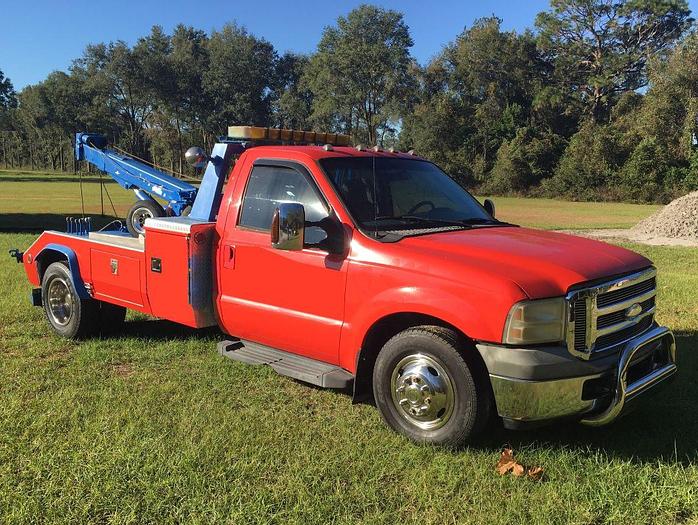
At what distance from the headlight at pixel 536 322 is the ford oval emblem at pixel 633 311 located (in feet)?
2.21

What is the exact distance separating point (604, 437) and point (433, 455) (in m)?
1.23

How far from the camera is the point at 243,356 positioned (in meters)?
4.70

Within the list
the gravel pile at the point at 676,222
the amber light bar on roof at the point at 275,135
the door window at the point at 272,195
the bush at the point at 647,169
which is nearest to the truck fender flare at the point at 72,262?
the amber light bar on roof at the point at 275,135

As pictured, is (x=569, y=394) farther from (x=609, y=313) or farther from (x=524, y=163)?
(x=524, y=163)

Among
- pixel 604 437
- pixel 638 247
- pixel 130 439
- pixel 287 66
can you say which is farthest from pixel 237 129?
pixel 287 66

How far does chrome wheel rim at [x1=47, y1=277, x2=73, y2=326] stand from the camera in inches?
242

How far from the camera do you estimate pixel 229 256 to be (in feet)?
15.5

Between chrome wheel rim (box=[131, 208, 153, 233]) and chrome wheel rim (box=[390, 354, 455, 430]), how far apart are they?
4.08 meters

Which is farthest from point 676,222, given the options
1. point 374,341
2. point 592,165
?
point 592,165

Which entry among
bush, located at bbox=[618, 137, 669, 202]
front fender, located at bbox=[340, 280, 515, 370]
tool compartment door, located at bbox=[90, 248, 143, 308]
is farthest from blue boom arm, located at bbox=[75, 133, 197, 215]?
bush, located at bbox=[618, 137, 669, 202]

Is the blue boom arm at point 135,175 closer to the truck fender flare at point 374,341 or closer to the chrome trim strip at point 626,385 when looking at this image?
the truck fender flare at point 374,341

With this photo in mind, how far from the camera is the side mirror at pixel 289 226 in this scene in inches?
151

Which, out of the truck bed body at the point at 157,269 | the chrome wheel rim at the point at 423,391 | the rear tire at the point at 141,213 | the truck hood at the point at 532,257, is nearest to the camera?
the truck hood at the point at 532,257

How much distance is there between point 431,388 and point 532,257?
101 cm
